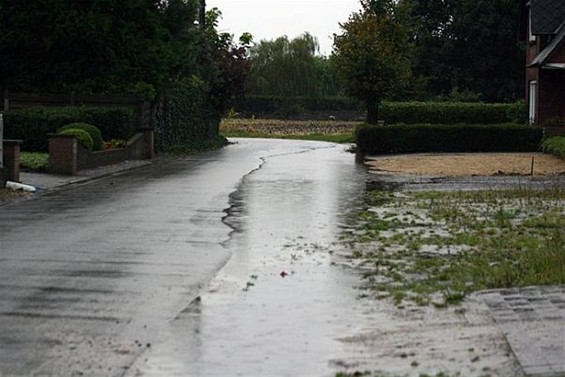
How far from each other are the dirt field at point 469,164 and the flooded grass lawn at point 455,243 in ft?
25.2

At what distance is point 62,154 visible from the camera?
81.9 ft

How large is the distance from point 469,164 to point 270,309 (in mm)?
22397

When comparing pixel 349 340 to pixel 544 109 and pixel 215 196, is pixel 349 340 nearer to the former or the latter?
pixel 215 196

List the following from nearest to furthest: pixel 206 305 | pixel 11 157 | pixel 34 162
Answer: pixel 206 305, pixel 11 157, pixel 34 162

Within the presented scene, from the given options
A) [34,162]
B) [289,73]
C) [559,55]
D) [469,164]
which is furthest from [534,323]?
[289,73]

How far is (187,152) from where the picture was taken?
4050 centimetres

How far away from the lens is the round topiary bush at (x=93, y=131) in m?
27.5

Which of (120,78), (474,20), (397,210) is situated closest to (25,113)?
(120,78)

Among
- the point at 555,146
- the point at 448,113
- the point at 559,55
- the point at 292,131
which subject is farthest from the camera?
the point at 292,131

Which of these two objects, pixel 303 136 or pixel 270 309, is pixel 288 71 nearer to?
pixel 303 136

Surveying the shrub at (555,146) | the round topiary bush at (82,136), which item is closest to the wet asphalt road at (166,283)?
the round topiary bush at (82,136)

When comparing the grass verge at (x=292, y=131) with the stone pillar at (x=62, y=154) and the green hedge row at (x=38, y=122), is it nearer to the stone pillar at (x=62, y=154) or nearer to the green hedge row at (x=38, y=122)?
the green hedge row at (x=38, y=122)

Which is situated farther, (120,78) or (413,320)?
(120,78)

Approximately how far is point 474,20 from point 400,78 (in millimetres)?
17624
